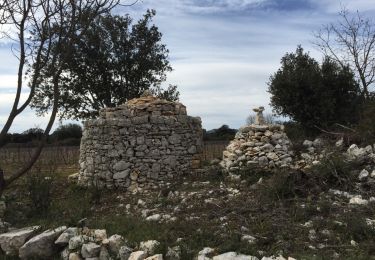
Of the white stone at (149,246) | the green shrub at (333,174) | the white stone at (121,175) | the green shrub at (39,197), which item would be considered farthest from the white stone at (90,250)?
the white stone at (121,175)

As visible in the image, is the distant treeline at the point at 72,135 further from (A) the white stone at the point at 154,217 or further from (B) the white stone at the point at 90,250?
(B) the white stone at the point at 90,250

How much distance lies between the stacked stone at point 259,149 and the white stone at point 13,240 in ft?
17.4

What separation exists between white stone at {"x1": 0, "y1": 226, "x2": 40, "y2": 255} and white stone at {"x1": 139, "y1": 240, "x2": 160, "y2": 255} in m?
2.46

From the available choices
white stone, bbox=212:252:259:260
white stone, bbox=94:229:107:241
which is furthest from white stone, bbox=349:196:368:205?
white stone, bbox=94:229:107:241

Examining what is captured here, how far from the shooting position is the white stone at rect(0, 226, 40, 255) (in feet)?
27.0

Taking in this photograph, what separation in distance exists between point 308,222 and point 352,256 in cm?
131

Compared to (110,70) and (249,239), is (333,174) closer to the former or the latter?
(249,239)

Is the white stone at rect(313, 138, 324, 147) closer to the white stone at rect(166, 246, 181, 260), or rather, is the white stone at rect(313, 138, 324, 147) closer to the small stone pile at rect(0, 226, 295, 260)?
the small stone pile at rect(0, 226, 295, 260)

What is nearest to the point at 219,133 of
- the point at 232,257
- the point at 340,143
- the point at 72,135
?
the point at 72,135

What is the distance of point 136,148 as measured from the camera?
12.7m

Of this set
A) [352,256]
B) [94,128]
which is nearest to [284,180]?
[352,256]

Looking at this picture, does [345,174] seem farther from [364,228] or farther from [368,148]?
[364,228]

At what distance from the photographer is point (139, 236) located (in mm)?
7332

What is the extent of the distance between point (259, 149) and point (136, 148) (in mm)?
3118
